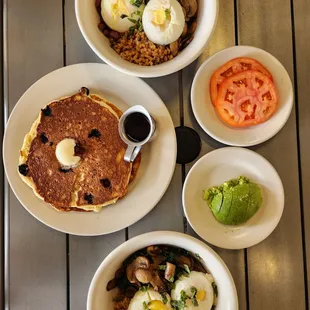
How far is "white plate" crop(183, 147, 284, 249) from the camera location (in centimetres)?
121

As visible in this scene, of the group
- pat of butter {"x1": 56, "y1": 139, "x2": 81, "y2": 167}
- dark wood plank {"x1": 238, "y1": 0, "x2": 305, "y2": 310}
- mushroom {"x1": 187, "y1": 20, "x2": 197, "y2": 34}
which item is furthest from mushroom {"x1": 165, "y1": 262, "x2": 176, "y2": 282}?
mushroom {"x1": 187, "y1": 20, "x2": 197, "y2": 34}

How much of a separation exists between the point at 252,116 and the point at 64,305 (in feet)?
2.21

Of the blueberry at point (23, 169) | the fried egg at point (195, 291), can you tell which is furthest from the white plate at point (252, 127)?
the blueberry at point (23, 169)

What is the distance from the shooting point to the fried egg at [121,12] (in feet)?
3.76

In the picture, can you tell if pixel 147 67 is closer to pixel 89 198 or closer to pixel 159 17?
pixel 159 17

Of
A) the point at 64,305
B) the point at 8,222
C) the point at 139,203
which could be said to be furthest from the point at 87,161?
the point at 64,305

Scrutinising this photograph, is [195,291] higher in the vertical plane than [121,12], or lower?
lower

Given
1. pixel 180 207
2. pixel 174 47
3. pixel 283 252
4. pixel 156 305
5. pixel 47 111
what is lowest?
pixel 156 305

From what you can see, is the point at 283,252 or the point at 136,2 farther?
the point at 283,252

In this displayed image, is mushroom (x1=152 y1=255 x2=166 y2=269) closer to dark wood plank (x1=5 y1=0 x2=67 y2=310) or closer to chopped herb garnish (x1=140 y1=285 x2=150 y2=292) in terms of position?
chopped herb garnish (x1=140 y1=285 x2=150 y2=292)

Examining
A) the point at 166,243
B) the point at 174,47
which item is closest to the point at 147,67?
the point at 174,47

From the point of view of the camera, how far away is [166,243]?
1.17m

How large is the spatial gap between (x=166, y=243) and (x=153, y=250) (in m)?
0.04

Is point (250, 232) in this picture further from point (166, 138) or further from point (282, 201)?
A: point (166, 138)
